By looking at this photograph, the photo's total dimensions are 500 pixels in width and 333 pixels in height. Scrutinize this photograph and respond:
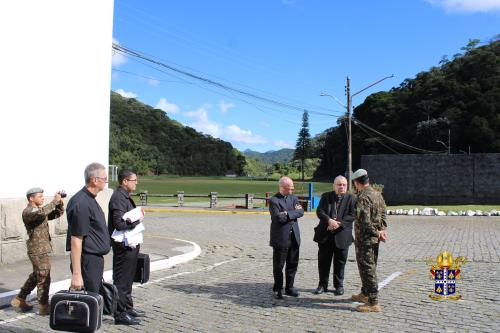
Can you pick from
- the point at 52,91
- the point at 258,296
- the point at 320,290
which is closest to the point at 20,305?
the point at 258,296

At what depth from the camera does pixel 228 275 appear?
8.90 m

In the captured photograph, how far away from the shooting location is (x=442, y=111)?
79.0m

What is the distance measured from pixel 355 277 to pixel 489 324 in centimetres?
302

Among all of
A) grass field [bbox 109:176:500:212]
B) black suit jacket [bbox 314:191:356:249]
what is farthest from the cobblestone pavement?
grass field [bbox 109:176:500:212]

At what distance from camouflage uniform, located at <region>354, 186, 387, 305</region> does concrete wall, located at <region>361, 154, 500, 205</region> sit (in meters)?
30.5

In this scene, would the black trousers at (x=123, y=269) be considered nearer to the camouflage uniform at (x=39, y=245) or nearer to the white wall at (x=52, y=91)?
the camouflage uniform at (x=39, y=245)

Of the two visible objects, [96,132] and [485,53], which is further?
[485,53]

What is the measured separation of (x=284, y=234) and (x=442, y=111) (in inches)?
3094

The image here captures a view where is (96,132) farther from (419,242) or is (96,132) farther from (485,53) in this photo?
(485,53)

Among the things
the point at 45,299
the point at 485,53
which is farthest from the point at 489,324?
the point at 485,53

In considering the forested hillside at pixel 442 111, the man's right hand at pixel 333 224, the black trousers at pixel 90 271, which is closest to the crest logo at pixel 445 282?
the man's right hand at pixel 333 224

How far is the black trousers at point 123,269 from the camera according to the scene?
18.3 ft

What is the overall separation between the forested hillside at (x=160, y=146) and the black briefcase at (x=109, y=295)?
12345cm

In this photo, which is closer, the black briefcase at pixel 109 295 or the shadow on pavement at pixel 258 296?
the black briefcase at pixel 109 295
